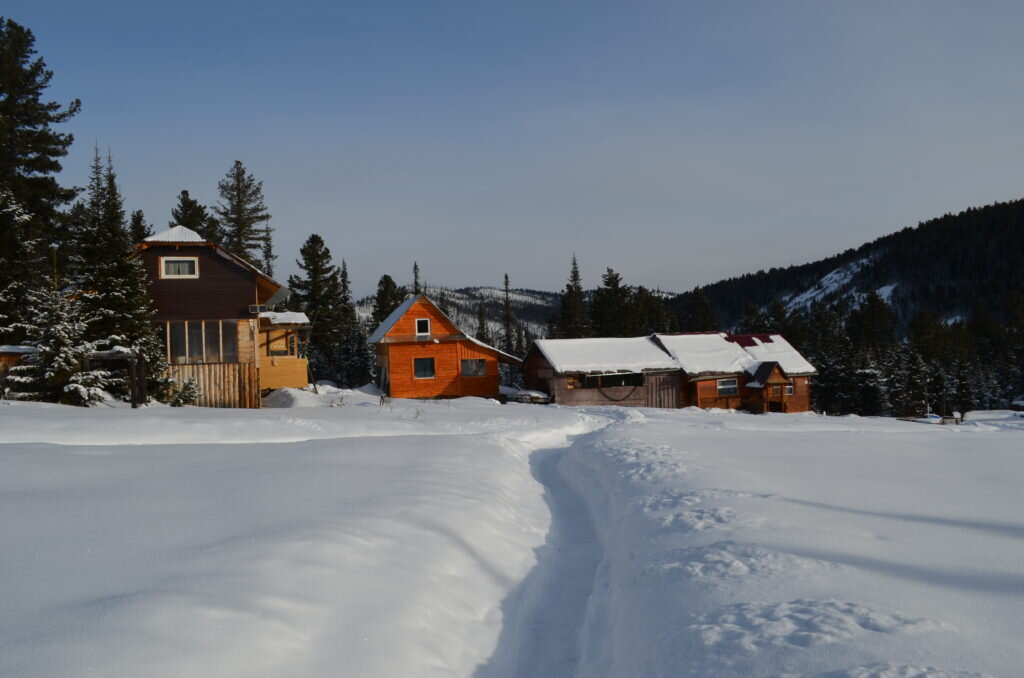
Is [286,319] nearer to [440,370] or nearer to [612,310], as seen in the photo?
[440,370]

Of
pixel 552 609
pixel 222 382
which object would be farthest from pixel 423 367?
pixel 552 609

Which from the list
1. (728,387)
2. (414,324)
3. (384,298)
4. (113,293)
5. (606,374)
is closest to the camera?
(113,293)

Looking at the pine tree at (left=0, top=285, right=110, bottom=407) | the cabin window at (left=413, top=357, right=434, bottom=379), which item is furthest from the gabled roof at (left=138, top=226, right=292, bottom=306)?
the cabin window at (left=413, top=357, right=434, bottom=379)

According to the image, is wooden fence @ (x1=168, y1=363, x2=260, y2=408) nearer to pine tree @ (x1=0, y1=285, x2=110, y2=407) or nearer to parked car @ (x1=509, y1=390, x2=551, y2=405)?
pine tree @ (x1=0, y1=285, x2=110, y2=407)

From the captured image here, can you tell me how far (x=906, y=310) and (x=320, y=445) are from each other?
165697 millimetres

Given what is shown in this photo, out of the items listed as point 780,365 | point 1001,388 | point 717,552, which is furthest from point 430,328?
point 1001,388

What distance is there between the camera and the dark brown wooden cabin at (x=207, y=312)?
21906 mm

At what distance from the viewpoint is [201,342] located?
73.8 feet

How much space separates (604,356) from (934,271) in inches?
6040

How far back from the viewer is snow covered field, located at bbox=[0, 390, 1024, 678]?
3486mm

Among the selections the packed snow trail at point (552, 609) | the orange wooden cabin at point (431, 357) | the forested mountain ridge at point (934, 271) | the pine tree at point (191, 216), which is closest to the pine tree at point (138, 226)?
the pine tree at point (191, 216)

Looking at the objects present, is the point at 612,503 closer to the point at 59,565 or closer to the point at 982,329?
the point at 59,565

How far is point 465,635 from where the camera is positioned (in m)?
4.82

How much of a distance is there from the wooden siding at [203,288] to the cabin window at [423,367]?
446 inches
